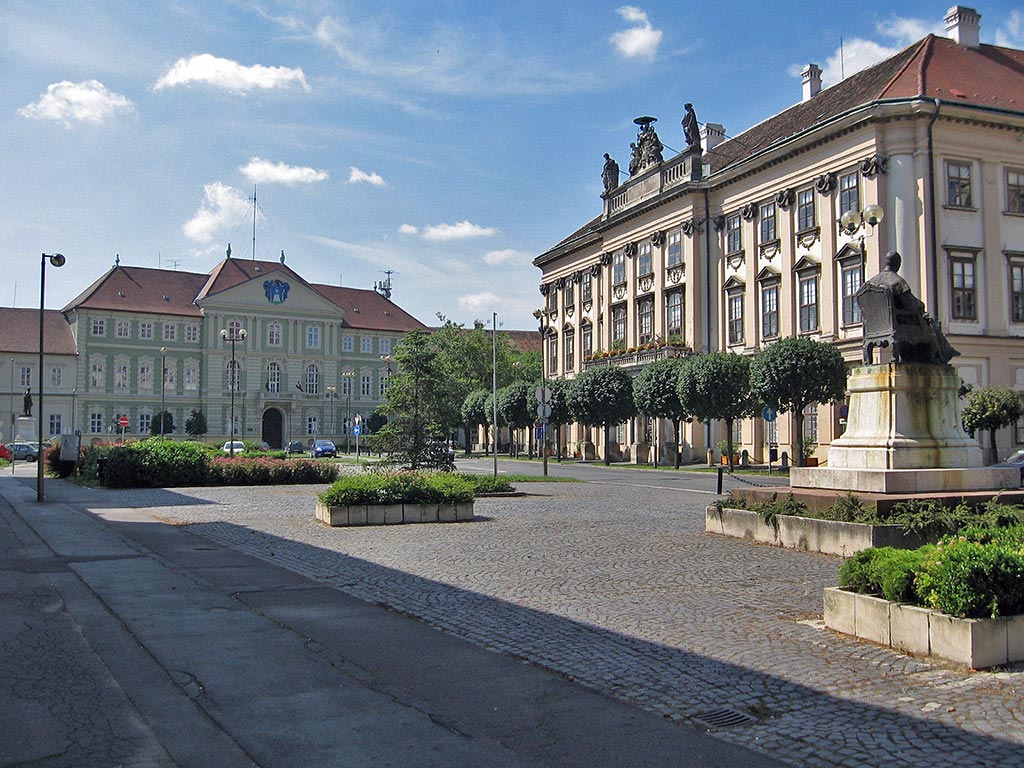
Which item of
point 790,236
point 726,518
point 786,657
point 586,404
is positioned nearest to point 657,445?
point 586,404

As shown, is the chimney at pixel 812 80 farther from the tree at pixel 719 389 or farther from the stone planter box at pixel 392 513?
the stone planter box at pixel 392 513

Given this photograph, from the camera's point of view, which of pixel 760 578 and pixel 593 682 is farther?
pixel 760 578

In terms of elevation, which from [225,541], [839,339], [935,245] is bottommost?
[225,541]

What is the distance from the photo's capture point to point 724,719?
548cm

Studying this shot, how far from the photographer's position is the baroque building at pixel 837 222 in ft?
124

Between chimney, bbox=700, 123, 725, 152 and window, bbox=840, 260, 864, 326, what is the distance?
768 inches

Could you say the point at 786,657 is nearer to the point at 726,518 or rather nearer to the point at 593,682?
the point at 593,682

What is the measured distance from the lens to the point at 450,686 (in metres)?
6.14

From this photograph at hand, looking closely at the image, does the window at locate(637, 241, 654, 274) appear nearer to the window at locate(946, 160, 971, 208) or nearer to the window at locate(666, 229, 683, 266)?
the window at locate(666, 229, 683, 266)

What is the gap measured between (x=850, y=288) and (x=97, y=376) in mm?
67535

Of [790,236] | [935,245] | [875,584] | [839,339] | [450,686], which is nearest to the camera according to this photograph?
[450,686]

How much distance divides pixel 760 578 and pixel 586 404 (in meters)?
43.5

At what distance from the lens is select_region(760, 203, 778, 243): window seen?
151ft

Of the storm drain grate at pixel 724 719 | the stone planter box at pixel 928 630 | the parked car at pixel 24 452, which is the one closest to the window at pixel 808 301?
the stone planter box at pixel 928 630
